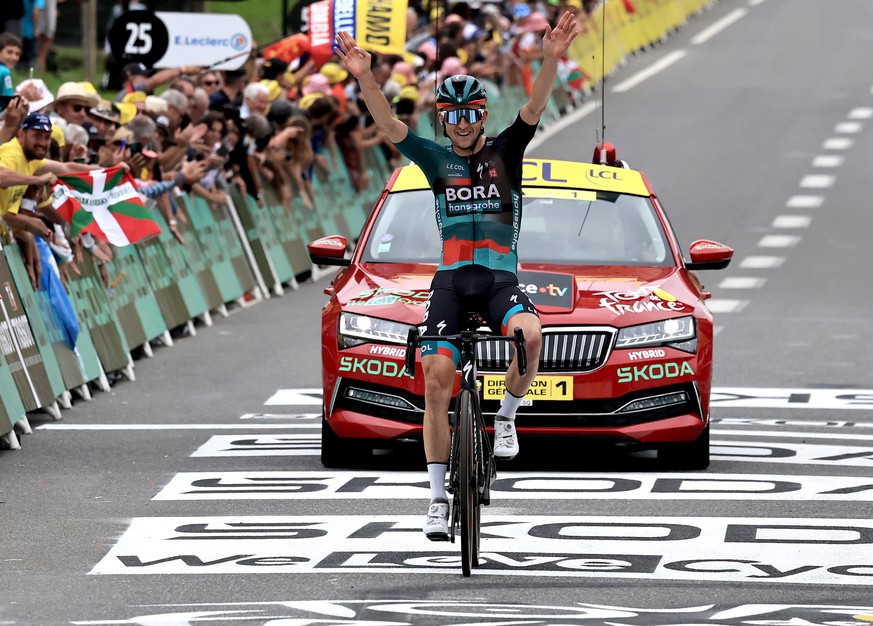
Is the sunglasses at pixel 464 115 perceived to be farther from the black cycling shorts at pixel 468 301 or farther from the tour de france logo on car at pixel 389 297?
the tour de france logo on car at pixel 389 297

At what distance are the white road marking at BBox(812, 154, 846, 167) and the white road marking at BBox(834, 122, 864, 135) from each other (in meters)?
2.93

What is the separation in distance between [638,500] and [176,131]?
9.07 m

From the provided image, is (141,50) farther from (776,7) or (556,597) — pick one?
(776,7)

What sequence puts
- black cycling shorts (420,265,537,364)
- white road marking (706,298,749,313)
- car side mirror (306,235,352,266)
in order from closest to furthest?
black cycling shorts (420,265,537,364), car side mirror (306,235,352,266), white road marking (706,298,749,313)

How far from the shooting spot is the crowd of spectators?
15094mm

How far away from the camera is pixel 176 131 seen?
1914cm

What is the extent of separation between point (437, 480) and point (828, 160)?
2610 cm

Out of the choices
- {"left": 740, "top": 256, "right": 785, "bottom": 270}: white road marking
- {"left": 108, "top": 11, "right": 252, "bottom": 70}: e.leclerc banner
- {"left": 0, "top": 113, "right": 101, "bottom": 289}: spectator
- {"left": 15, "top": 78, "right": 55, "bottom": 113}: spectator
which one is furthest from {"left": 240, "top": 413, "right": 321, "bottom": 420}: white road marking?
{"left": 740, "top": 256, "right": 785, "bottom": 270}: white road marking

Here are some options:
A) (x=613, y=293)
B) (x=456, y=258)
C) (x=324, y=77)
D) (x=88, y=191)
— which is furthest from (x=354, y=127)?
(x=456, y=258)

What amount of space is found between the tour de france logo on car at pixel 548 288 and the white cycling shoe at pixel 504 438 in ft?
7.22

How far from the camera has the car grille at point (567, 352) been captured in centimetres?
1185

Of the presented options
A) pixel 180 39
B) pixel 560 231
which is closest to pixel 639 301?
pixel 560 231

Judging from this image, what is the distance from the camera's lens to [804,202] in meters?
30.2

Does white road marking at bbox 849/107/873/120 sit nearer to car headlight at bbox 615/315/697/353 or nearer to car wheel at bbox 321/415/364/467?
car headlight at bbox 615/315/697/353
